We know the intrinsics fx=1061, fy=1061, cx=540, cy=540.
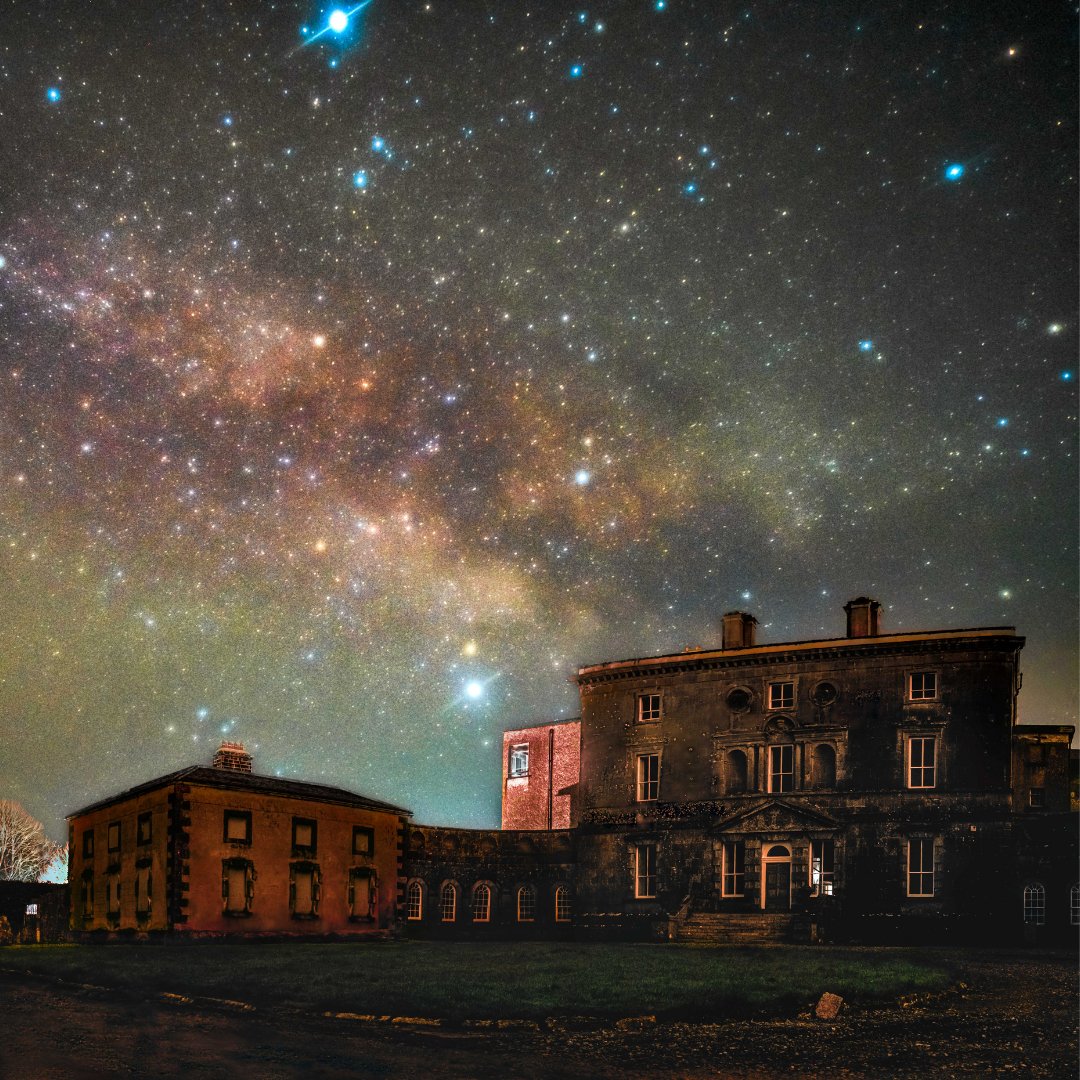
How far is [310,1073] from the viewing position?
12453 mm

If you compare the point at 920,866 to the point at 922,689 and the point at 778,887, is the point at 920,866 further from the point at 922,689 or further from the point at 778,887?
the point at 922,689

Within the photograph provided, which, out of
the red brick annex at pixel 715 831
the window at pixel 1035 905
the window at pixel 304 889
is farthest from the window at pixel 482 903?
the window at pixel 1035 905

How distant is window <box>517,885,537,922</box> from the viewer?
4603 cm

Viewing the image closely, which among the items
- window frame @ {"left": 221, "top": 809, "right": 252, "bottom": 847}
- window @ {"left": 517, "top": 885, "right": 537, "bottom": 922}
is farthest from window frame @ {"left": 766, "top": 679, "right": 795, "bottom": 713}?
window frame @ {"left": 221, "top": 809, "right": 252, "bottom": 847}

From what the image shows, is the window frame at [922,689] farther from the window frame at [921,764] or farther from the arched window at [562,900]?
the arched window at [562,900]

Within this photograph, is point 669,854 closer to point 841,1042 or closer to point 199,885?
point 199,885

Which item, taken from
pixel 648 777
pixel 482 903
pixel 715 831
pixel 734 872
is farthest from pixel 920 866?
pixel 482 903

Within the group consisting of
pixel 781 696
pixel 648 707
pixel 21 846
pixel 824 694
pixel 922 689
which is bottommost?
pixel 21 846

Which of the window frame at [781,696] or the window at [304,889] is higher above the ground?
the window frame at [781,696]

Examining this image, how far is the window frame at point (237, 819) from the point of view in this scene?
117ft

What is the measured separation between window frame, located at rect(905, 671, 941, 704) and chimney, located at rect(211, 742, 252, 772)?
2616 cm

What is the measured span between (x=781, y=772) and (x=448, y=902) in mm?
15036

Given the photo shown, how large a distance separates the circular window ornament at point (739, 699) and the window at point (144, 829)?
22575 millimetres

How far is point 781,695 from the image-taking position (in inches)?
1678
